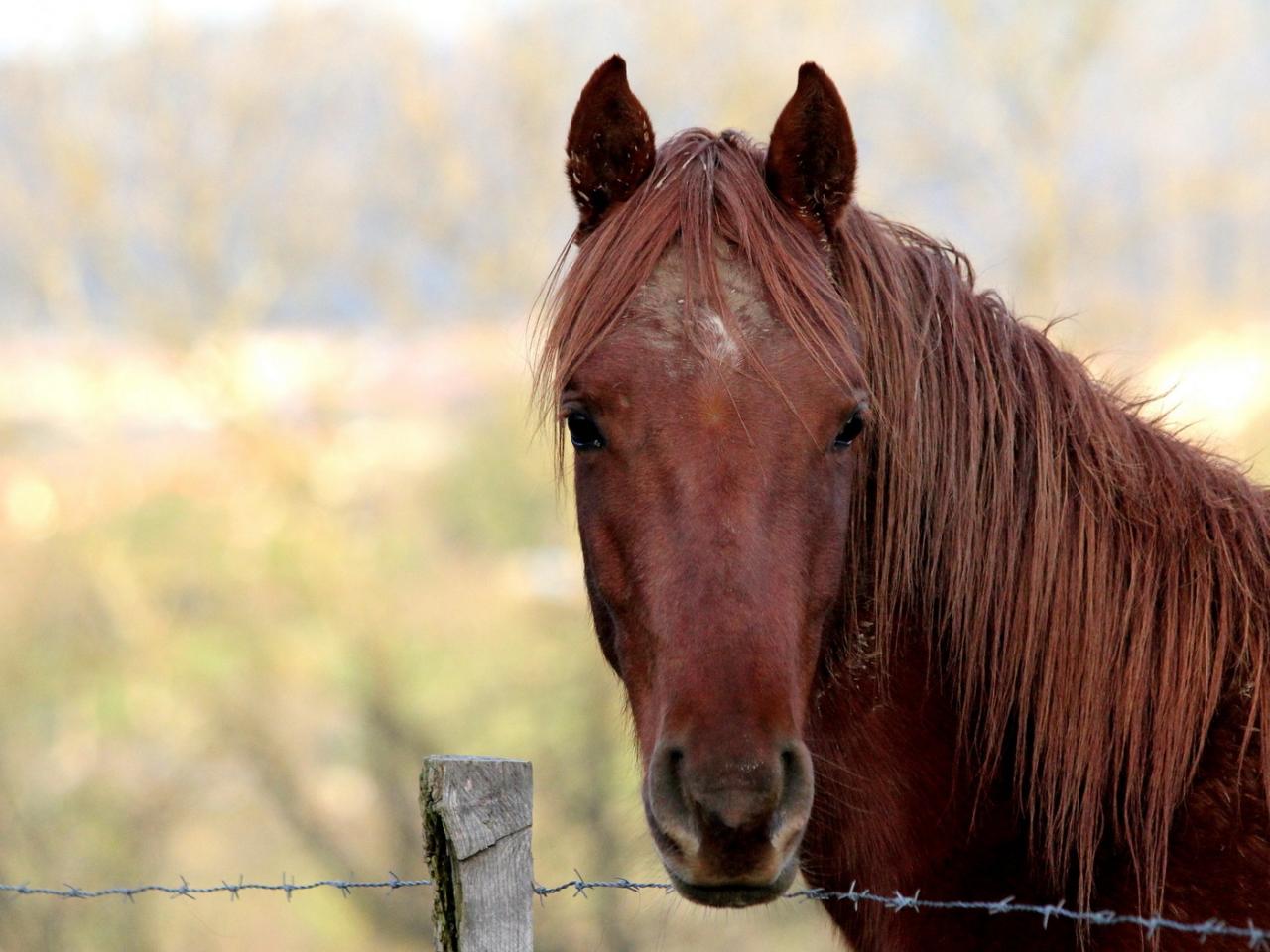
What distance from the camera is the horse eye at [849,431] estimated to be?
7.80 ft

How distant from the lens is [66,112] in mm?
17375

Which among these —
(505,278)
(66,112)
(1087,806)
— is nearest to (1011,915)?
(1087,806)

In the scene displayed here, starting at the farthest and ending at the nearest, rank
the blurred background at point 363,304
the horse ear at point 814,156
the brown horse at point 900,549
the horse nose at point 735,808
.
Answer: the blurred background at point 363,304 < the horse ear at point 814,156 < the brown horse at point 900,549 < the horse nose at point 735,808

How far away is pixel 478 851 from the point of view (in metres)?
2.08

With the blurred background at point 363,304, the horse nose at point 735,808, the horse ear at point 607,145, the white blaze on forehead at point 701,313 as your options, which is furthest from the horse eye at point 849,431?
the blurred background at point 363,304

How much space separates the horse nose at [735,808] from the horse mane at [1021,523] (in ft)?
2.01

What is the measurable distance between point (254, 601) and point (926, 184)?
11.2 m

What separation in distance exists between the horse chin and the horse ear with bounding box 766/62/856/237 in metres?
1.36

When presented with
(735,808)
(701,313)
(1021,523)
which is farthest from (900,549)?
(735,808)

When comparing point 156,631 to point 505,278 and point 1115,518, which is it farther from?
point 1115,518

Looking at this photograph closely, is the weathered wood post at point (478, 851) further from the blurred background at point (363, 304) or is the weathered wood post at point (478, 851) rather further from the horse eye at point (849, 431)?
the blurred background at point (363, 304)

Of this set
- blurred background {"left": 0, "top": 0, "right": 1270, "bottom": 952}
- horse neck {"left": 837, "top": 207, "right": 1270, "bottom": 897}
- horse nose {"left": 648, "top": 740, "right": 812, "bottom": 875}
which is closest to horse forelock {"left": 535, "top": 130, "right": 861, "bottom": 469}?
horse neck {"left": 837, "top": 207, "right": 1270, "bottom": 897}

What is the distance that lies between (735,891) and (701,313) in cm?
108

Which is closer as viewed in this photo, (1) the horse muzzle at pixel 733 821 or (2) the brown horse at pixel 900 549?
(1) the horse muzzle at pixel 733 821
